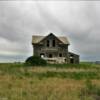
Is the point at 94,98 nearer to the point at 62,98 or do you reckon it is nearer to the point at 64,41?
the point at 62,98

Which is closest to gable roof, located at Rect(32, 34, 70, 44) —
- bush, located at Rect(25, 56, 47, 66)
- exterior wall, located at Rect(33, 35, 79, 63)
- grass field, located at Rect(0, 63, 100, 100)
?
exterior wall, located at Rect(33, 35, 79, 63)

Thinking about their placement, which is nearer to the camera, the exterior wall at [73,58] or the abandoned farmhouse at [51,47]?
the abandoned farmhouse at [51,47]

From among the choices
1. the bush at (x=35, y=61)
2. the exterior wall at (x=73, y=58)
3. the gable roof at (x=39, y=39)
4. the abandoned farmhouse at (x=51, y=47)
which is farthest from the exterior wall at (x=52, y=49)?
the bush at (x=35, y=61)

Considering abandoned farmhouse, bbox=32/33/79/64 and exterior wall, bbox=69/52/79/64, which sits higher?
abandoned farmhouse, bbox=32/33/79/64

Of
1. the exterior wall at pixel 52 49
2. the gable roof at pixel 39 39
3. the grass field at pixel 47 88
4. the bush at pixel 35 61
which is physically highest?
the gable roof at pixel 39 39

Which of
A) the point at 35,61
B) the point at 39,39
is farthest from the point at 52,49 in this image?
the point at 35,61

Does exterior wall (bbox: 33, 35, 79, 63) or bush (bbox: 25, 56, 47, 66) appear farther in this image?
exterior wall (bbox: 33, 35, 79, 63)

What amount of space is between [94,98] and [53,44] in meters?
46.9

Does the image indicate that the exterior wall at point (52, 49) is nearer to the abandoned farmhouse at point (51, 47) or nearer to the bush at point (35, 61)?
the abandoned farmhouse at point (51, 47)

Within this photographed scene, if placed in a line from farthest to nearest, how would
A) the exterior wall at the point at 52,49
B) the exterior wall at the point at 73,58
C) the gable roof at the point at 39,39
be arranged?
the exterior wall at the point at 73,58, the gable roof at the point at 39,39, the exterior wall at the point at 52,49

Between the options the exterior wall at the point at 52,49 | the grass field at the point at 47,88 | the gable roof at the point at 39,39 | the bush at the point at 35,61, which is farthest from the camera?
the gable roof at the point at 39,39

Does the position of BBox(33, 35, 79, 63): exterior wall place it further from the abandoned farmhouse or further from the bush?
the bush

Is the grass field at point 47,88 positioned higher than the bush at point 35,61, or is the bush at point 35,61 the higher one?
the bush at point 35,61

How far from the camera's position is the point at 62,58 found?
5878cm
